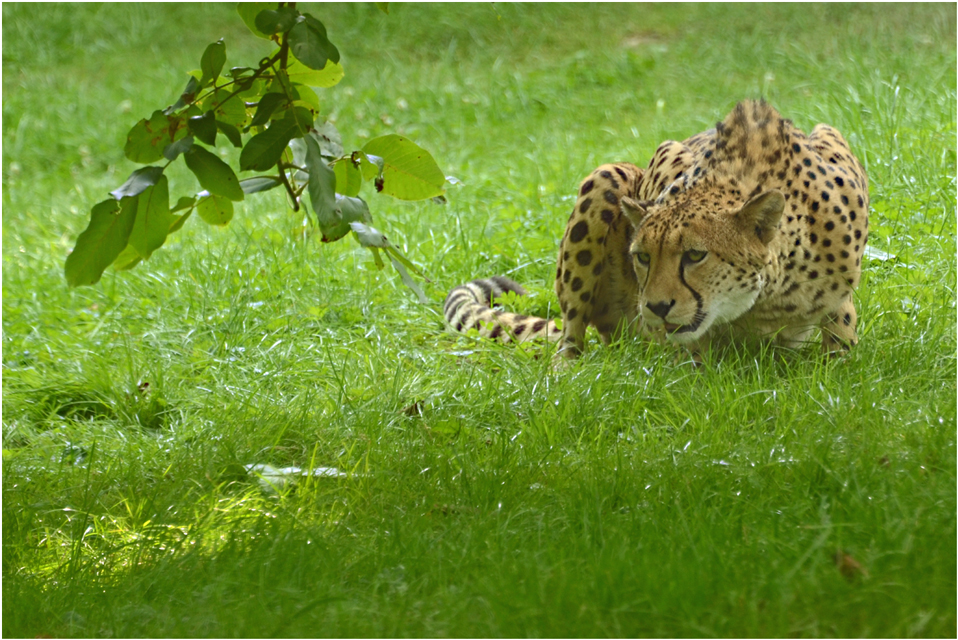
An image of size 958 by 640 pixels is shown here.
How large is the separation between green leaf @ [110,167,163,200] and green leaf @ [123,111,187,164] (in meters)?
0.09

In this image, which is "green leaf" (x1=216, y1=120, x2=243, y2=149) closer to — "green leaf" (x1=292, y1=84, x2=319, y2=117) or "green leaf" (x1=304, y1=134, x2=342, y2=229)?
"green leaf" (x1=304, y1=134, x2=342, y2=229)

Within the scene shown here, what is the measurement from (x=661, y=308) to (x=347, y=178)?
4.38 feet

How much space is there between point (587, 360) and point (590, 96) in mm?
5942

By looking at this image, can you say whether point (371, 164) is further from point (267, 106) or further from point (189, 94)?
point (189, 94)

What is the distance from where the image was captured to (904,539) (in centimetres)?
240

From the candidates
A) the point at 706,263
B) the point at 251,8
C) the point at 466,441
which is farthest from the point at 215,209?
the point at 706,263

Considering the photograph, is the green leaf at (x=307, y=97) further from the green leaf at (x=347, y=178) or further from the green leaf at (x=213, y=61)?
the green leaf at (x=213, y=61)

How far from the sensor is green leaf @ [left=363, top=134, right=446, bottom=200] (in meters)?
2.80

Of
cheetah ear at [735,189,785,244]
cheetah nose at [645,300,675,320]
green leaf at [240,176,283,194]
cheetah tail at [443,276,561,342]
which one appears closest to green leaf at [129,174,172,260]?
green leaf at [240,176,283,194]

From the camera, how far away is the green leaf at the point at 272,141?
257 cm

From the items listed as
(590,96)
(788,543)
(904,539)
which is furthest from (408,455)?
(590,96)

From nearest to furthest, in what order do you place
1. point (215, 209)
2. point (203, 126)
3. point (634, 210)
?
point (203, 126), point (215, 209), point (634, 210)

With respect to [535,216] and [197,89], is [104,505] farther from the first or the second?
[535,216]

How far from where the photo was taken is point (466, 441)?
354 cm
